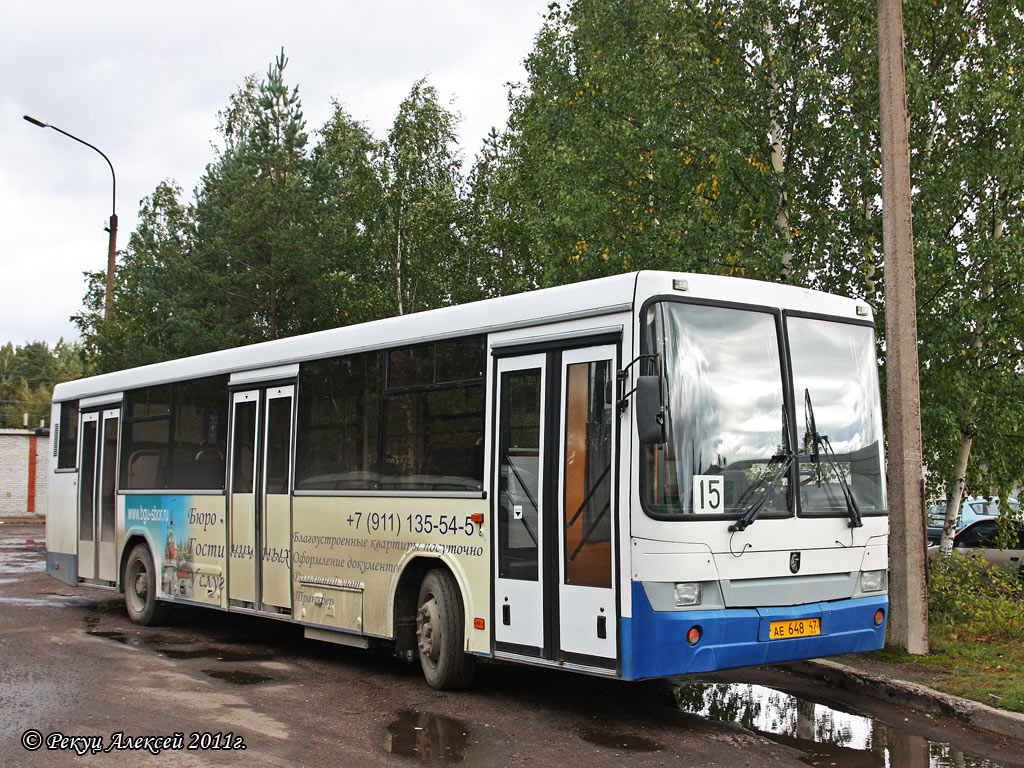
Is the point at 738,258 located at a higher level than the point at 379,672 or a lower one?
higher

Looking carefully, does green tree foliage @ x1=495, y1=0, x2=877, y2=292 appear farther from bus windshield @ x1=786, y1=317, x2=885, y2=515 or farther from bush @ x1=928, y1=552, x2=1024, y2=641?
bus windshield @ x1=786, y1=317, x2=885, y2=515

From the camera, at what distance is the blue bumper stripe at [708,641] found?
23.4ft

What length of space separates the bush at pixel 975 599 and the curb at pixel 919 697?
2.10m

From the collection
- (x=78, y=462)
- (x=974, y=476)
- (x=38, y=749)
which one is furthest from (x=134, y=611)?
(x=974, y=476)

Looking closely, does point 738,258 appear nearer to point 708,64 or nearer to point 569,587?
point 708,64

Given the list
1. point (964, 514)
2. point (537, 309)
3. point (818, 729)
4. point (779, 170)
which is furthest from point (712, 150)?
point (964, 514)

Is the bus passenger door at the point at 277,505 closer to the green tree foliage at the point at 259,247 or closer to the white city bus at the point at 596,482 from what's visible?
the white city bus at the point at 596,482

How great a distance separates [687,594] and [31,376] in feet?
489

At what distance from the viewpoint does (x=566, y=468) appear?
7.98 metres

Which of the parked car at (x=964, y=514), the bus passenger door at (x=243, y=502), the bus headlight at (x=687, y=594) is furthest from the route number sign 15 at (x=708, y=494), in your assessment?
the parked car at (x=964, y=514)

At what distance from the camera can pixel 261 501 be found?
11.7 meters

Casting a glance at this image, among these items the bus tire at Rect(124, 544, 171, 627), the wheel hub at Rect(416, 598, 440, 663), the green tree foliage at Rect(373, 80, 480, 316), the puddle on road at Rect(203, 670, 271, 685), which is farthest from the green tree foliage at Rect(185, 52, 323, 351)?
the wheel hub at Rect(416, 598, 440, 663)

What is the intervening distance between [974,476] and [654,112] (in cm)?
756

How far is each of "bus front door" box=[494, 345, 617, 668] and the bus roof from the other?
0.35 meters
